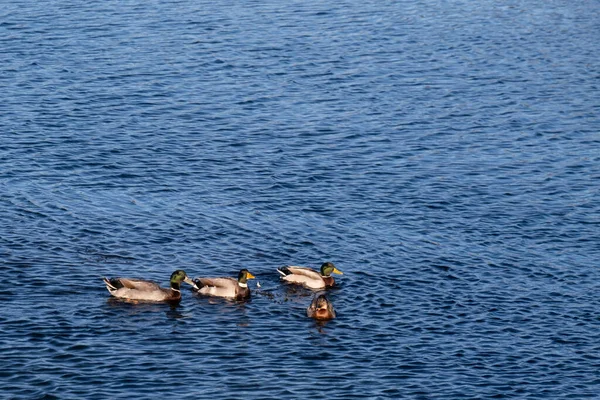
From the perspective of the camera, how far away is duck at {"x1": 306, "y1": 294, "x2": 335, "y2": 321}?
37269 mm

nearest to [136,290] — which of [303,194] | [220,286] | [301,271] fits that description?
[220,286]

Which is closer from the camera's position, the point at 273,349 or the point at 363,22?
the point at 273,349

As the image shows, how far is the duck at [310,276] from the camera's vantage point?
132 feet

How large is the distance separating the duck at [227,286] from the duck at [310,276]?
1.56 meters

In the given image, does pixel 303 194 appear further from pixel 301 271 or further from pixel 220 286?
pixel 220 286

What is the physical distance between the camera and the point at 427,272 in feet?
137

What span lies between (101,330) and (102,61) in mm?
33878

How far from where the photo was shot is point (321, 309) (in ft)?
122

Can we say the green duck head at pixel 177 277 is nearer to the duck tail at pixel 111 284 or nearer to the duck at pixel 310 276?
the duck tail at pixel 111 284

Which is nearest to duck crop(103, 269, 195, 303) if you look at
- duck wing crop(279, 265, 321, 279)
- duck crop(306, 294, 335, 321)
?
duck wing crop(279, 265, 321, 279)

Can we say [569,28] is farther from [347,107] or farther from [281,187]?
[281,187]

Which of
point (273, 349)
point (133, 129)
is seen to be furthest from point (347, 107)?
point (273, 349)

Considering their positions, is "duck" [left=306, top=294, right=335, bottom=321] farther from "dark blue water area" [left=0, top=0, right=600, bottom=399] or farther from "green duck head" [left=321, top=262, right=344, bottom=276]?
"green duck head" [left=321, top=262, right=344, bottom=276]

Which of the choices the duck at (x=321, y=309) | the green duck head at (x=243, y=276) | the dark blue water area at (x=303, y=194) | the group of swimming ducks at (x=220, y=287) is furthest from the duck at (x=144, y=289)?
the duck at (x=321, y=309)
